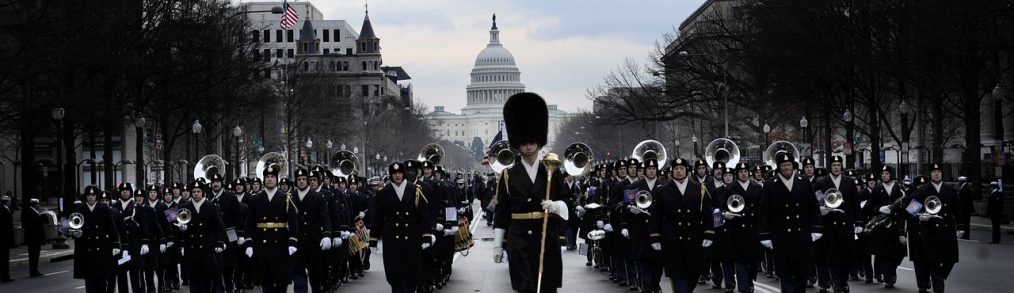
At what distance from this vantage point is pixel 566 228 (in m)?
19.5

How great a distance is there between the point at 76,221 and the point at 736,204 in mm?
8647

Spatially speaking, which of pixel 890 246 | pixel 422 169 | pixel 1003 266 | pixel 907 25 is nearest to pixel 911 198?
pixel 890 246

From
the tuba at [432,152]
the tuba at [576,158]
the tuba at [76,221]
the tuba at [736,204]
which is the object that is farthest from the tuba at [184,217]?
the tuba at [432,152]

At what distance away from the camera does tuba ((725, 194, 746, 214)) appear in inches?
810

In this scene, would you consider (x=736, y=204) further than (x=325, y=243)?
Yes

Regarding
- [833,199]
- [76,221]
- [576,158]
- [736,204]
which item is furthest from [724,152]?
[76,221]

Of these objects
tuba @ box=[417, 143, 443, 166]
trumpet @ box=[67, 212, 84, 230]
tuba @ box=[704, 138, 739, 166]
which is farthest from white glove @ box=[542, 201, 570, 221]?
tuba @ box=[417, 143, 443, 166]

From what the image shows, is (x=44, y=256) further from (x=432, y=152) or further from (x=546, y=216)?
(x=546, y=216)

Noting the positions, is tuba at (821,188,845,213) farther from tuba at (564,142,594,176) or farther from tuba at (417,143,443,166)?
tuba at (417,143,443,166)

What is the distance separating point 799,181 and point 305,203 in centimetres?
601

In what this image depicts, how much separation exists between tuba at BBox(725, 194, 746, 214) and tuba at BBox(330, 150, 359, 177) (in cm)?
1366

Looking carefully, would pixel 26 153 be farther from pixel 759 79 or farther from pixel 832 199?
pixel 759 79

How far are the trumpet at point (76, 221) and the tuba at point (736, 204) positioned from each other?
8504 mm

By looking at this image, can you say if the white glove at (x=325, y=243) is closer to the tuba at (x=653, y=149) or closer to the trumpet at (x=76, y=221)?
the trumpet at (x=76, y=221)
